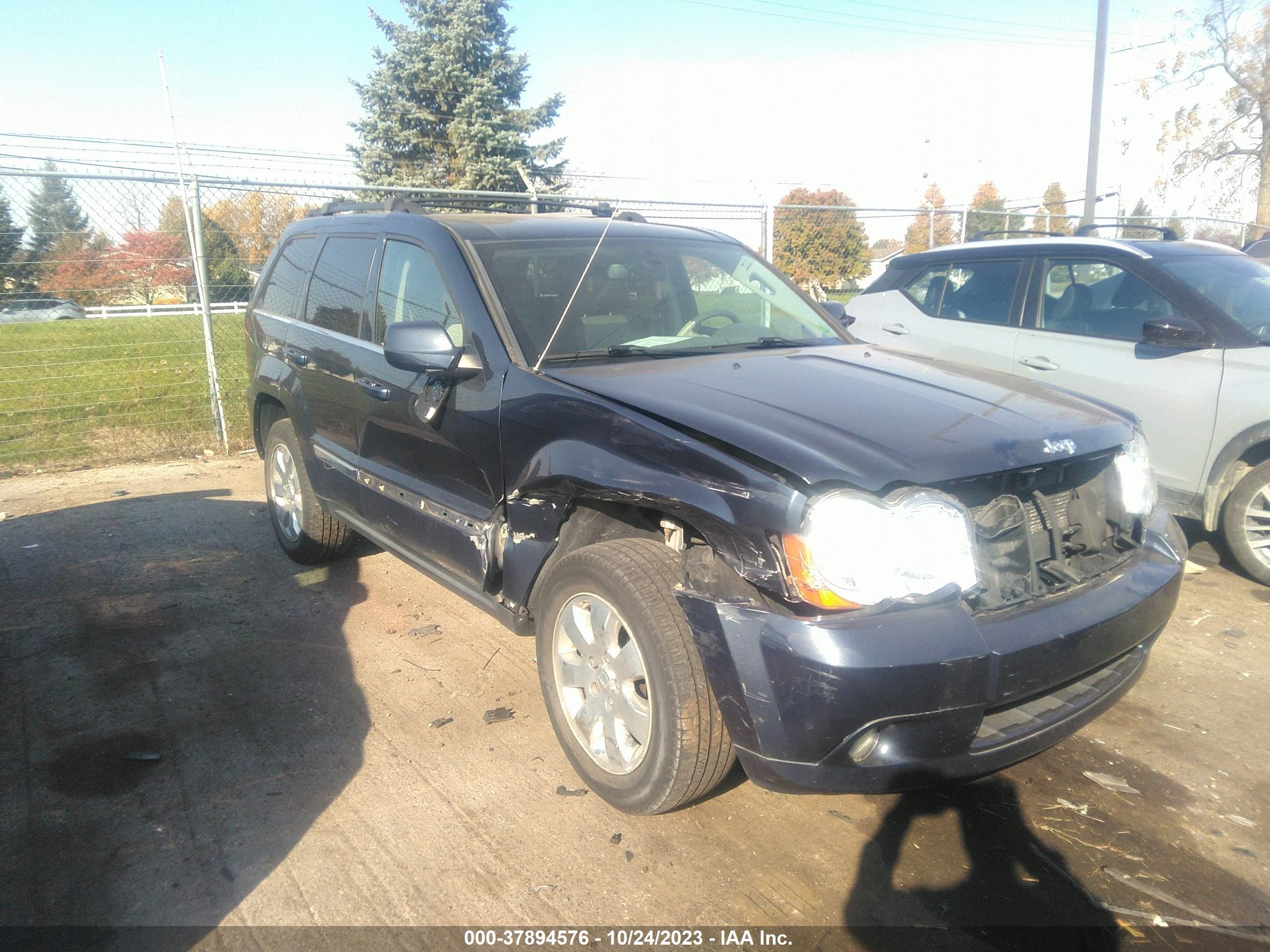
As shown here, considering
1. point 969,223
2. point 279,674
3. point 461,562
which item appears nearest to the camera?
point 461,562

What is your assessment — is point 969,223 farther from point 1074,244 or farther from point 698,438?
point 698,438

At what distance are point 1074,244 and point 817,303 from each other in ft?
7.38

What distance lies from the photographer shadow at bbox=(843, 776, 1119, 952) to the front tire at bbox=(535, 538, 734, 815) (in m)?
0.55

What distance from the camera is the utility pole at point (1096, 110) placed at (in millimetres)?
12844

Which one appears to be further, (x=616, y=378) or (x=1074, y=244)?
(x=1074, y=244)

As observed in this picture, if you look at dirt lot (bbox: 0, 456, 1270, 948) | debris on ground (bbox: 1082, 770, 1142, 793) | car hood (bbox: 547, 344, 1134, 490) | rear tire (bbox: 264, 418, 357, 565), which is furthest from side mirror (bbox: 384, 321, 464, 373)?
debris on ground (bbox: 1082, 770, 1142, 793)

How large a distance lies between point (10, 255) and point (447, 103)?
653 inches

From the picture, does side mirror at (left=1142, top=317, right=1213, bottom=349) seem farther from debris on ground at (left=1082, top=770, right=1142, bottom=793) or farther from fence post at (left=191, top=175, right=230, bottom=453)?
fence post at (left=191, top=175, right=230, bottom=453)

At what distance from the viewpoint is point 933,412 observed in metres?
2.76

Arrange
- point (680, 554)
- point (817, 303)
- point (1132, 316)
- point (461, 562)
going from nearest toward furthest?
point (680, 554), point (461, 562), point (817, 303), point (1132, 316)

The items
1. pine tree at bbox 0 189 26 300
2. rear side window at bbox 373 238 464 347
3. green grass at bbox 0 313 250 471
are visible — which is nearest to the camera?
rear side window at bbox 373 238 464 347

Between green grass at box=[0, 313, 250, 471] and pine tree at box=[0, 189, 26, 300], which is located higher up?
pine tree at box=[0, 189, 26, 300]

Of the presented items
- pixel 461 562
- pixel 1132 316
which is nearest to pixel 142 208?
pixel 461 562

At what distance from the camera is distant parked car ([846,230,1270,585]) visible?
472 centimetres
